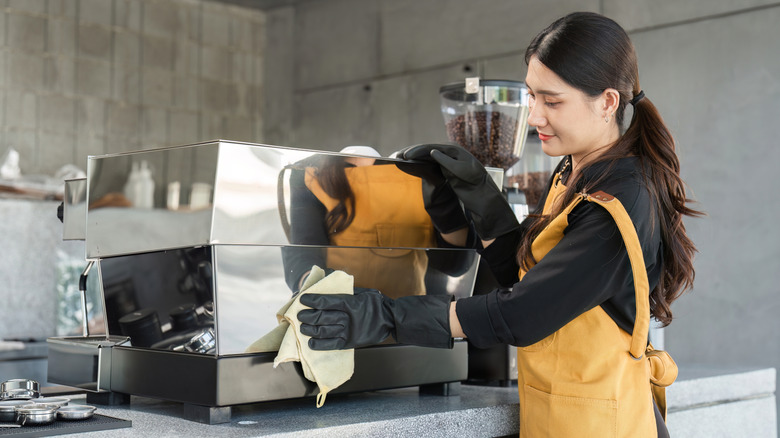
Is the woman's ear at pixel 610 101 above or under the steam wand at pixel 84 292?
above

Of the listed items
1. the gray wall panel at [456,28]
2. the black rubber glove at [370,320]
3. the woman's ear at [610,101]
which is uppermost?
the gray wall panel at [456,28]

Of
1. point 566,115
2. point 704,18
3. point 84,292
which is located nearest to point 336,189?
point 566,115

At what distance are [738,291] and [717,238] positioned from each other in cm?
25

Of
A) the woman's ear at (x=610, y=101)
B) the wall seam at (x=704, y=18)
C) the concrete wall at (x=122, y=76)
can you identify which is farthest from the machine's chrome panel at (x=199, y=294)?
the concrete wall at (x=122, y=76)

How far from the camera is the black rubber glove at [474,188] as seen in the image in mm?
1228

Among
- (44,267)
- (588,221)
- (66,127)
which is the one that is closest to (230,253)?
(588,221)

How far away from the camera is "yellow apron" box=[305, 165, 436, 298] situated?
3.97ft

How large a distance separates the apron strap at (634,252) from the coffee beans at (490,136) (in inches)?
21.2

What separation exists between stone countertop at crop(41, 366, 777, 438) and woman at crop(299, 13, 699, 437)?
90mm

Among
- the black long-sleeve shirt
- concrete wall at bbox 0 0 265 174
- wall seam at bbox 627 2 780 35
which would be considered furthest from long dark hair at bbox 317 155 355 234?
concrete wall at bbox 0 0 265 174

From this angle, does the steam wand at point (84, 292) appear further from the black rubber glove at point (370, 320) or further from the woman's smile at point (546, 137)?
the woman's smile at point (546, 137)

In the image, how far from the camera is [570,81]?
3.73 ft

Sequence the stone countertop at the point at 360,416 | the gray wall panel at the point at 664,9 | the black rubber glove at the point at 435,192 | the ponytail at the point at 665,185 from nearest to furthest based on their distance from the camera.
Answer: the stone countertop at the point at 360,416
the ponytail at the point at 665,185
the black rubber glove at the point at 435,192
the gray wall panel at the point at 664,9

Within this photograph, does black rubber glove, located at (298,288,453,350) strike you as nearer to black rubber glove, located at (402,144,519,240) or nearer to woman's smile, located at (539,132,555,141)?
black rubber glove, located at (402,144,519,240)
